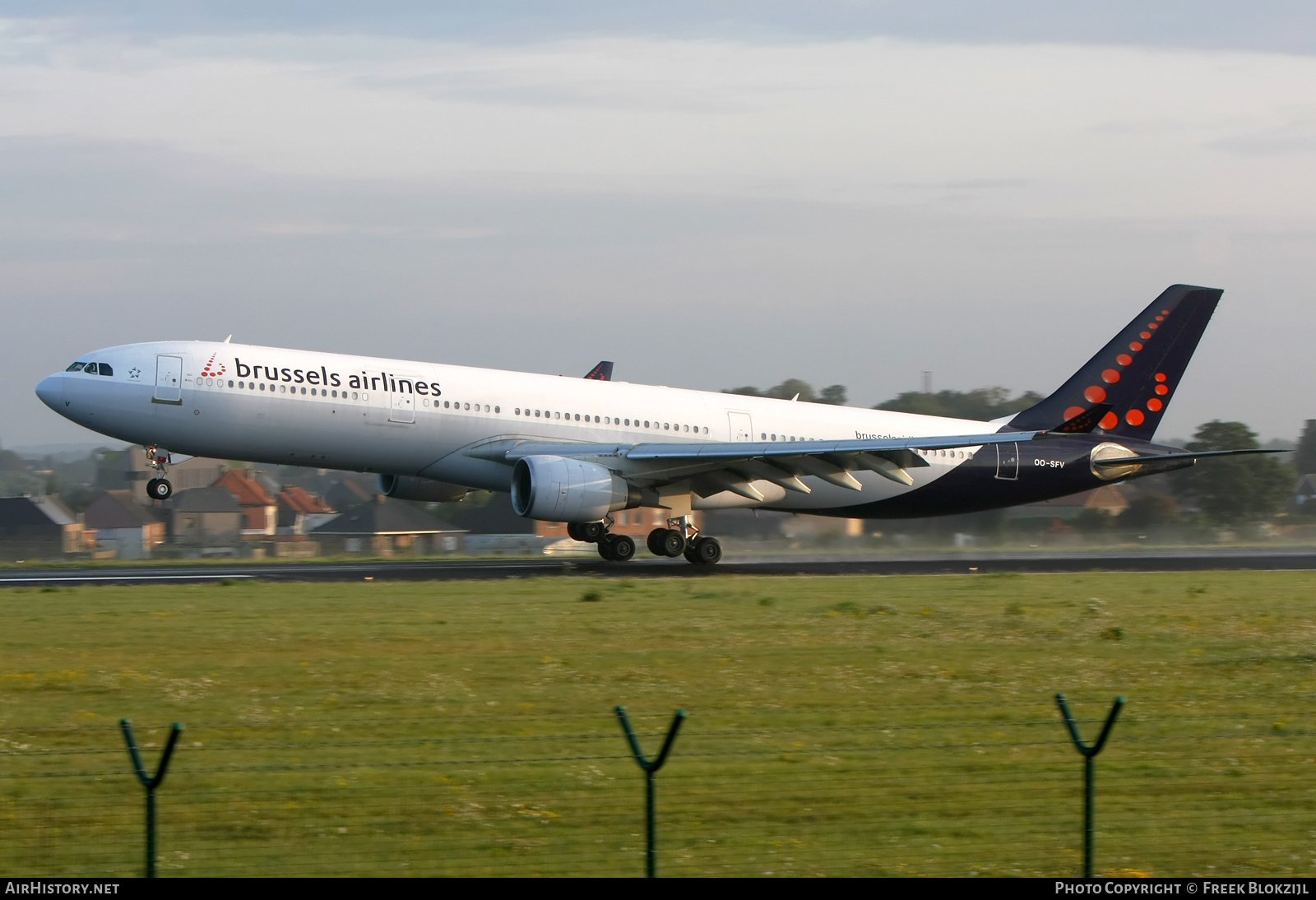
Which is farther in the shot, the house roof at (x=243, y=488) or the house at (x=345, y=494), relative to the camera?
the house at (x=345, y=494)

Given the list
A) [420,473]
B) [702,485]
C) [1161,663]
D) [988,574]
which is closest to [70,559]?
[420,473]

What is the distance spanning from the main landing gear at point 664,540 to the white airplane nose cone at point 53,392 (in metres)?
11.7

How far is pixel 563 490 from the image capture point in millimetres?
29062

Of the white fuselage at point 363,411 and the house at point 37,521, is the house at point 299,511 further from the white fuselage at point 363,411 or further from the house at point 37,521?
the white fuselage at point 363,411

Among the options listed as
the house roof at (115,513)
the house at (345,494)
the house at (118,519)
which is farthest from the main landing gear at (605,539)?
the house at (345,494)

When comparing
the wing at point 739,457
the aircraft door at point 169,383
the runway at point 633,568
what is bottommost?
the runway at point 633,568

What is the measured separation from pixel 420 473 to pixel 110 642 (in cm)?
1449

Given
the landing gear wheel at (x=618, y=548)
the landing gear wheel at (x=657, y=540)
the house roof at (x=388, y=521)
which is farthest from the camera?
the house roof at (x=388, y=521)

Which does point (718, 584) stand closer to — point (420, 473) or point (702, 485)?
point (702, 485)

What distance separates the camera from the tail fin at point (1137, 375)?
36531 mm

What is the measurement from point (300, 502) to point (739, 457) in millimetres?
74975

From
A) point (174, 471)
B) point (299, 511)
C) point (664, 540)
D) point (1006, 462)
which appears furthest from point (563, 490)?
point (174, 471)

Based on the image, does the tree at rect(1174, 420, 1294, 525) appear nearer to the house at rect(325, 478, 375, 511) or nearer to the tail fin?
the tail fin

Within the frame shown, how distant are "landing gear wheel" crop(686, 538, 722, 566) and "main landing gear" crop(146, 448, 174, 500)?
12.1m
